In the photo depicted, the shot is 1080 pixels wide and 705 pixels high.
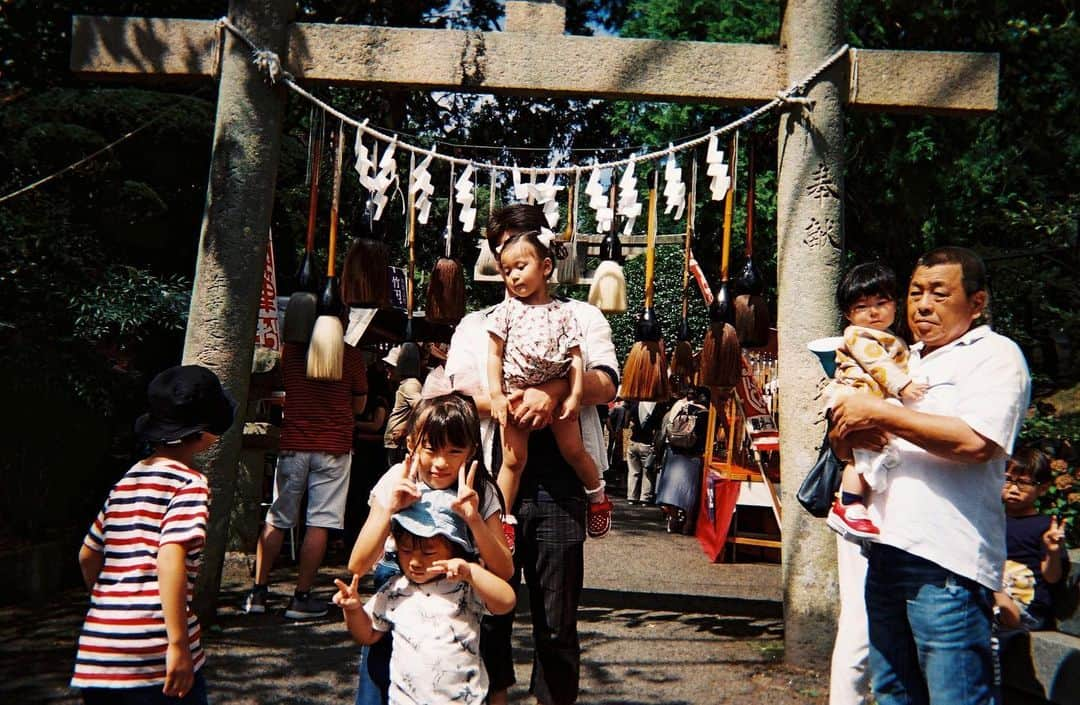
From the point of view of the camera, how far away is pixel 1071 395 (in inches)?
366

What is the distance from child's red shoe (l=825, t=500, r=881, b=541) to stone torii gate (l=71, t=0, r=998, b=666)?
207cm

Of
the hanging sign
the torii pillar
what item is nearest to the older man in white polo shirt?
the torii pillar

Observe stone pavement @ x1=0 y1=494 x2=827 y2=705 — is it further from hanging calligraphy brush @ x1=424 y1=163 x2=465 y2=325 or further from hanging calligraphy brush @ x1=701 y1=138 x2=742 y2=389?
hanging calligraphy brush @ x1=424 y1=163 x2=465 y2=325

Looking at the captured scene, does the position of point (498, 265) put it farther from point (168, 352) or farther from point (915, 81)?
point (168, 352)

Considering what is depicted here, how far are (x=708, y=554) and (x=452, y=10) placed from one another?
7.70m

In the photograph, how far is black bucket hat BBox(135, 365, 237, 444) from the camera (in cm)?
290

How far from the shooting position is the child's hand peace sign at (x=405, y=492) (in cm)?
276

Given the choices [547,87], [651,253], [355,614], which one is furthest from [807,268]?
[355,614]

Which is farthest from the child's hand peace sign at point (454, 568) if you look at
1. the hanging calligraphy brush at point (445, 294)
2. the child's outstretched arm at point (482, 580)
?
the hanging calligraphy brush at point (445, 294)

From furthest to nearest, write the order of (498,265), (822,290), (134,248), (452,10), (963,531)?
(452,10) → (134,248) → (822,290) → (498,265) → (963,531)

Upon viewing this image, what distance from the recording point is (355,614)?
2770 mm

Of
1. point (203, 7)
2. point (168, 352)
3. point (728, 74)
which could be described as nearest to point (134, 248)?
point (168, 352)

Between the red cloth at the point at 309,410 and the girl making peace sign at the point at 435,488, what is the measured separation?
119 inches

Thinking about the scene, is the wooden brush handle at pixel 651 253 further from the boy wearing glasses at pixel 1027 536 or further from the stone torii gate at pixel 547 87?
the boy wearing glasses at pixel 1027 536
